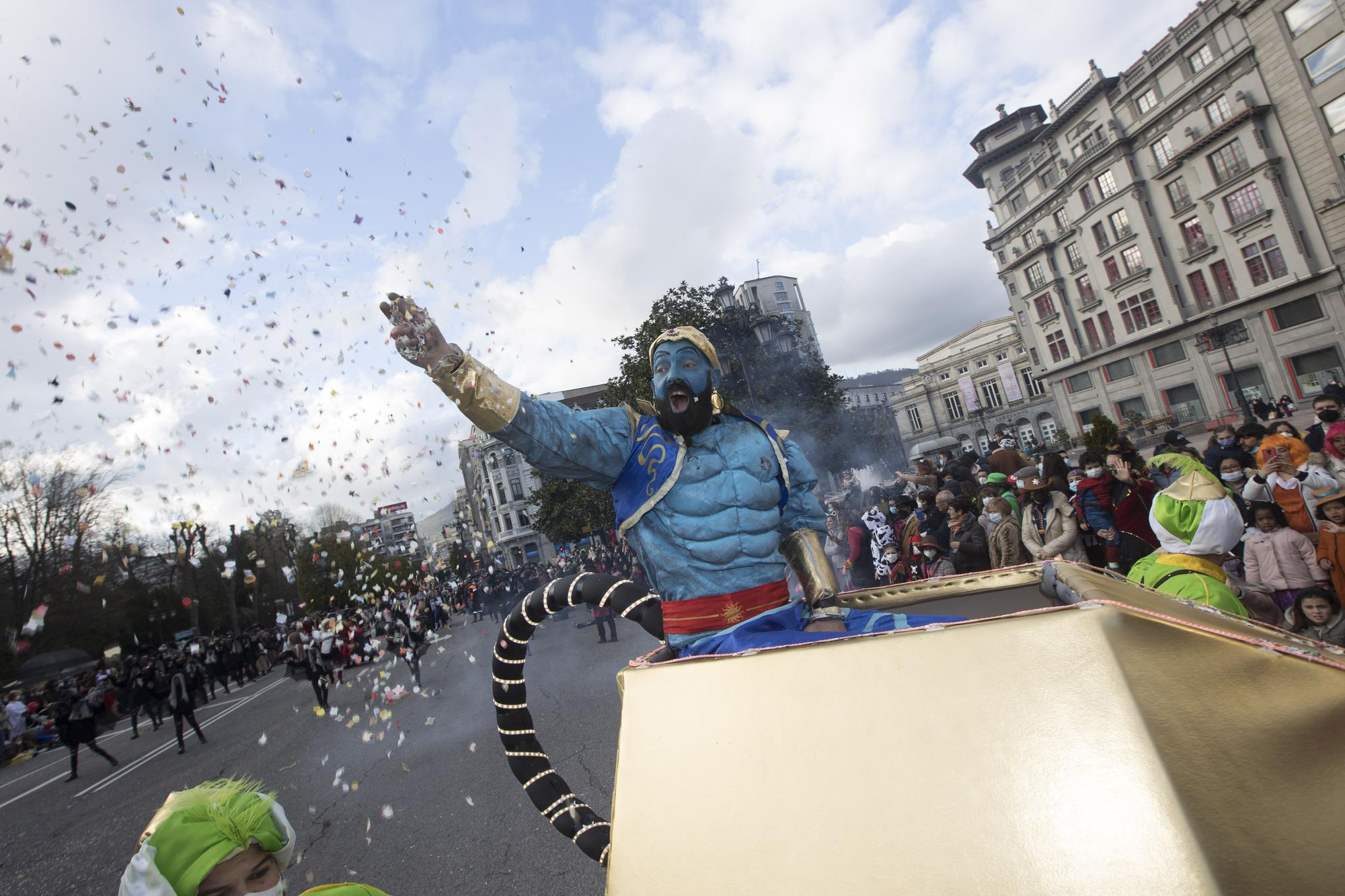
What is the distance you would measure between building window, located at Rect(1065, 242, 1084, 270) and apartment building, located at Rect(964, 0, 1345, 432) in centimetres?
7

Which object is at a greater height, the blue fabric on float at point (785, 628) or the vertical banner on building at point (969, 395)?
the vertical banner on building at point (969, 395)

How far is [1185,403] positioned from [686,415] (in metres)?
38.2

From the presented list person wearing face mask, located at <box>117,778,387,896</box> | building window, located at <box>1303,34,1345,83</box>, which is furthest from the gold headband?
building window, located at <box>1303,34,1345,83</box>

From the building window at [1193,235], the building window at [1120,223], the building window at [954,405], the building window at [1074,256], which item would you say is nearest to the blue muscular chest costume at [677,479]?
the building window at [1193,235]

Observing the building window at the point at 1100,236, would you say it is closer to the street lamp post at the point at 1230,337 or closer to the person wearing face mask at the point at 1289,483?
the street lamp post at the point at 1230,337

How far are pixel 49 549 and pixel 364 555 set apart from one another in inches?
473

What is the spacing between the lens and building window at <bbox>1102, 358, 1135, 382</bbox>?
34700 mm

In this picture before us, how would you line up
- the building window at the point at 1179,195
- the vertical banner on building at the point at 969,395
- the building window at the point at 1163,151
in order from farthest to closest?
the vertical banner on building at the point at 969,395
the building window at the point at 1163,151
the building window at the point at 1179,195

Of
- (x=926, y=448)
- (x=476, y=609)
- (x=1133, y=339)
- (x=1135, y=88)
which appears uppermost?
(x=1135, y=88)

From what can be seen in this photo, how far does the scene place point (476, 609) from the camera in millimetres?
28109

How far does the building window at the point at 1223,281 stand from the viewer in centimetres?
2898

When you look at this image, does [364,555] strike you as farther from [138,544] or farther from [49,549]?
[138,544]

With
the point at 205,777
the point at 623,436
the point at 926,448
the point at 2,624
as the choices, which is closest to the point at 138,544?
the point at 2,624

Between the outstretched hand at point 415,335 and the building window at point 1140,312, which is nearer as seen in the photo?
the outstretched hand at point 415,335
